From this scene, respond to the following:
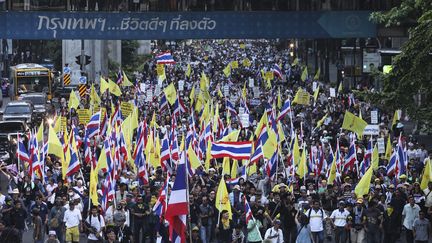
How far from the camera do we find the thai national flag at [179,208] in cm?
2200

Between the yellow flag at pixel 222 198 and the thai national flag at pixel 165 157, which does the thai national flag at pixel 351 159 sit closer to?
the thai national flag at pixel 165 157

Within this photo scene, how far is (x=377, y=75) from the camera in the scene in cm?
3106

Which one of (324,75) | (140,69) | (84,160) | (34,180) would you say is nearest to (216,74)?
(324,75)

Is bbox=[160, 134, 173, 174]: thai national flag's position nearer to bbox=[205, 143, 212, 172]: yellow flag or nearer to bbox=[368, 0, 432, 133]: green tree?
bbox=[205, 143, 212, 172]: yellow flag

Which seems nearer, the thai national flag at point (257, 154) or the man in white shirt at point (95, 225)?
the man in white shirt at point (95, 225)

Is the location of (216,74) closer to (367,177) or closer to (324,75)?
(324,75)

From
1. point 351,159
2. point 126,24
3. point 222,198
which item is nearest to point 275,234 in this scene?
point 222,198

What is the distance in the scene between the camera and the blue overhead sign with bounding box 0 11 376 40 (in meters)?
49.4

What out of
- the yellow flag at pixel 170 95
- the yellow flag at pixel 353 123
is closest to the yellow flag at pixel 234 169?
the yellow flag at pixel 353 123

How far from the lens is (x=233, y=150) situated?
29938mm

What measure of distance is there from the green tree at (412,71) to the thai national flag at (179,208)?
762 cm

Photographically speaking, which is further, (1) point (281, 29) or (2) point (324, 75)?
(2) point (324, 75)

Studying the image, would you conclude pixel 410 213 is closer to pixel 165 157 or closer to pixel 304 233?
pixel 304 233

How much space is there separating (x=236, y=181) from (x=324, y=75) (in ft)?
168
